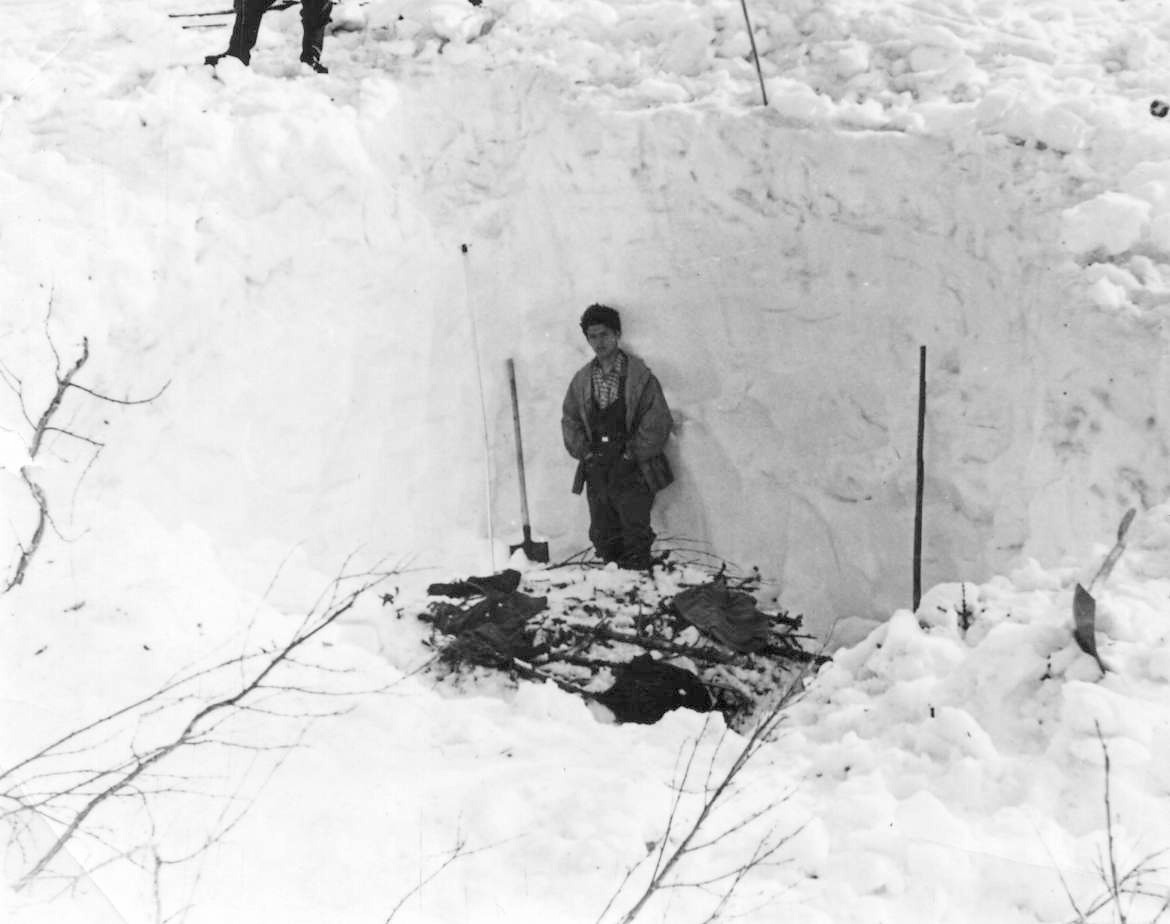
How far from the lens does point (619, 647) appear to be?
4.90 m

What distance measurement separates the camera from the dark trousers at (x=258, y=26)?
6613 mm

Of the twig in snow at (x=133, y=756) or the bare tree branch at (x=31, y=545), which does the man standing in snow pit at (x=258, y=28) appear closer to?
the bare tree branch at (x=31, y=545)

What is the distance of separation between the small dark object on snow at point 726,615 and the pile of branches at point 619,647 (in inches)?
0.4

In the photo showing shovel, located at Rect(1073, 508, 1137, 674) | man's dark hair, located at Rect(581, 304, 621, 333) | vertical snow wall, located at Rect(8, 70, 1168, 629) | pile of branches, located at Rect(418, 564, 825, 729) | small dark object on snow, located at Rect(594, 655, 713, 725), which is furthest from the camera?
man's dark hair, located at Rect(581, 304, 621, 333)

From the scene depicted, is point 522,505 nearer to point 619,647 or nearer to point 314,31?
point 619,647

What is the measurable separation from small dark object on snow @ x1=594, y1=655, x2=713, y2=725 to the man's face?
6.43 feet

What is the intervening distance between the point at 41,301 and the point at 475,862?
13.5ft

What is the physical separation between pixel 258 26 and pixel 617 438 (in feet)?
12.7

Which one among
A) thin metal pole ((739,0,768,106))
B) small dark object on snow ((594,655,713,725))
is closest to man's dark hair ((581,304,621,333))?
thin metal pole ((739,0,768,106))

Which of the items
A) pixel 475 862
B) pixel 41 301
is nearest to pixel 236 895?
pixel 475 862

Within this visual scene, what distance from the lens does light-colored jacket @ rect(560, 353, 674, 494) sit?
572 centimetres

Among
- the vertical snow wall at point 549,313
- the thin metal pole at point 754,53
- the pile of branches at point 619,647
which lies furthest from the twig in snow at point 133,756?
the thin metal pole at point 754,53

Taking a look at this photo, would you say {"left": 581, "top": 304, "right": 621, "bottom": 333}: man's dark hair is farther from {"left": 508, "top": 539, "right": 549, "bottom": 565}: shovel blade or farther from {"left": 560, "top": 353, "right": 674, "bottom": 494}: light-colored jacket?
{"left": 508, "top": 539, "right": 549, "bottom": 565}: shovel blade

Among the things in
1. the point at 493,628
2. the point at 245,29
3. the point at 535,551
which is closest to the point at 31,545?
the point at 493,628
